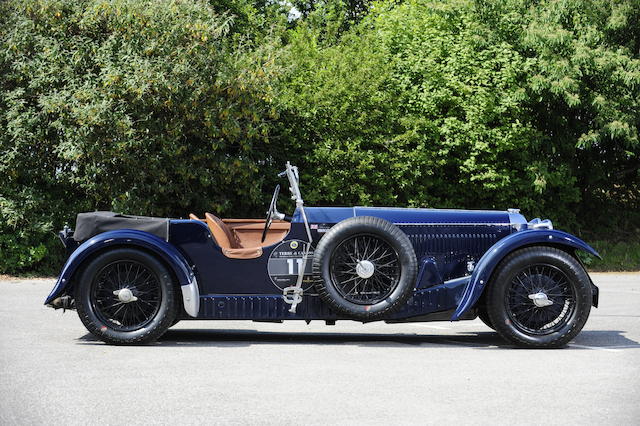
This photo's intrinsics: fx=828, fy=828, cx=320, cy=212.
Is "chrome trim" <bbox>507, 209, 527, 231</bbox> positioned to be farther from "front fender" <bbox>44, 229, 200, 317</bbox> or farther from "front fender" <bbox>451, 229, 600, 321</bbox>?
"front fender" <bbox>44, 229, 200, 317</bbox>

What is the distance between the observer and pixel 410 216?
7.89 metres

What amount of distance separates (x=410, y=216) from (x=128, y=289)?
2706 mm

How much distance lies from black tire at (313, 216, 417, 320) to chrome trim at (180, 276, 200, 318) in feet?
3.58

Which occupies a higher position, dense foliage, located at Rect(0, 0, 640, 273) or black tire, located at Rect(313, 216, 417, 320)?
dense foliage, located at Rect(0, 0, 640, 273)

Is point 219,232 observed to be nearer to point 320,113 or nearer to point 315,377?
point 315,377

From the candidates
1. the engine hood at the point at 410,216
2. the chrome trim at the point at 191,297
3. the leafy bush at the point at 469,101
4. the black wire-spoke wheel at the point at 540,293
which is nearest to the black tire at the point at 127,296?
the chrome trim at the point at 191,297

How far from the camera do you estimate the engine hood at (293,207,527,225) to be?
7785mm

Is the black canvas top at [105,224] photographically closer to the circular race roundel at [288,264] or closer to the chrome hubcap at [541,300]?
the circular race roundel at [288,264]

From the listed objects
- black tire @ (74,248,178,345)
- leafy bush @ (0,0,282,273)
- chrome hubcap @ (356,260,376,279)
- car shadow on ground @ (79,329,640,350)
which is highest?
leafy bush @ (0,0,282,273)

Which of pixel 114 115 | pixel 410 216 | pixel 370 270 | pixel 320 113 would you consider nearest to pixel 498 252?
pixel 410 216

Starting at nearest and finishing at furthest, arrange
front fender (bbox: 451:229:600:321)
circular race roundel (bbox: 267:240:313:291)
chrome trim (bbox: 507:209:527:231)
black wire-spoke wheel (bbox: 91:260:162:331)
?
front fender (bbox: 451:229:600:321) → black wire-spoke wheel (bbox: 91:260:162:331) → circular race roundel (bbox: 267:240:313:291) → chrome trim (bbox: 507:209:527:231)

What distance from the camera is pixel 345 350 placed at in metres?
7.44

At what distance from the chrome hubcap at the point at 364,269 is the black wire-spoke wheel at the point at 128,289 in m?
1.81

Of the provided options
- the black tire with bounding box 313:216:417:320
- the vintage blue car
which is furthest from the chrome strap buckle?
the black tire with bounding box 313:216:417:320
